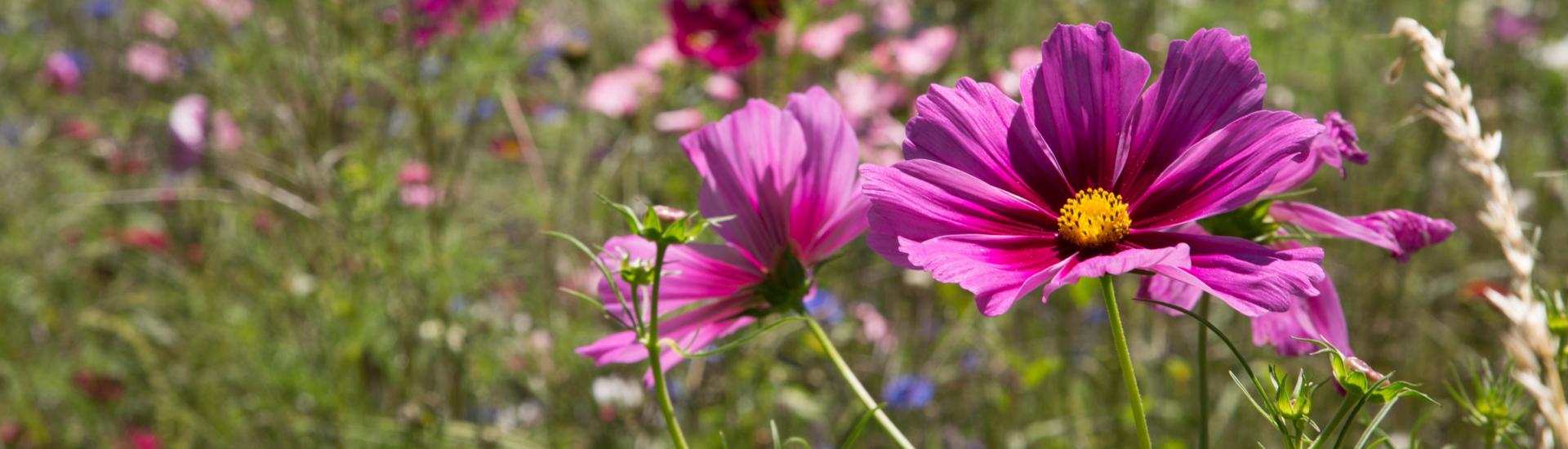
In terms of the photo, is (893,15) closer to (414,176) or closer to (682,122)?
(682,122)

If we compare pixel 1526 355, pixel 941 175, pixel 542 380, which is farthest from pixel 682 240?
pixel 542 380

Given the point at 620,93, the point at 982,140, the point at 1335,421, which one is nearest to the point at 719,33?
the point at 620,93

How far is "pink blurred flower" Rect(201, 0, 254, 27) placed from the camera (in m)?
1.71

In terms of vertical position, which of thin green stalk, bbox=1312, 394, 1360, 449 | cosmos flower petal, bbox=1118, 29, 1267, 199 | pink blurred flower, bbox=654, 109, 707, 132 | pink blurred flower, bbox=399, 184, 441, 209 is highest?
cosmos flower petal, bbox=1118, 29, 1267, 199

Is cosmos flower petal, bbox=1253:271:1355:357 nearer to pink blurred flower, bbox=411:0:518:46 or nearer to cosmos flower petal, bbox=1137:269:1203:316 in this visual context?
cosmos flower petal, bbox=1137:269:1203:316

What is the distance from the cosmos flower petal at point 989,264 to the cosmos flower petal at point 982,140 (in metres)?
0.02

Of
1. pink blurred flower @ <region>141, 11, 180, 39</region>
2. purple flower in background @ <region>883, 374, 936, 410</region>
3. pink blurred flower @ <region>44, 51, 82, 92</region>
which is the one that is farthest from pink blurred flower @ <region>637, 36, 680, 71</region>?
pink blurred flower @ <region>44, 51, 82, 92</region>

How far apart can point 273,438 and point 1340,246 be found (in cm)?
174

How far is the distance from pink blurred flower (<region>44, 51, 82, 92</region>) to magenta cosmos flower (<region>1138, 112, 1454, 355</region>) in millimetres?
2721

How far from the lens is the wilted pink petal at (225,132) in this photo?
2070 millimetres

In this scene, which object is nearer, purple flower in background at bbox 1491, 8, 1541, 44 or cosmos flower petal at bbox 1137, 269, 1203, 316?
cosmos flower petal at bbox 1137, 269, 1203, 316

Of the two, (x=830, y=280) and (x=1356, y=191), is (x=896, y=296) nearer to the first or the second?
(x=830, y=280)

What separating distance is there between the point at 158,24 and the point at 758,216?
7.37 feet

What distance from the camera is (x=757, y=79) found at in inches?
62.8
